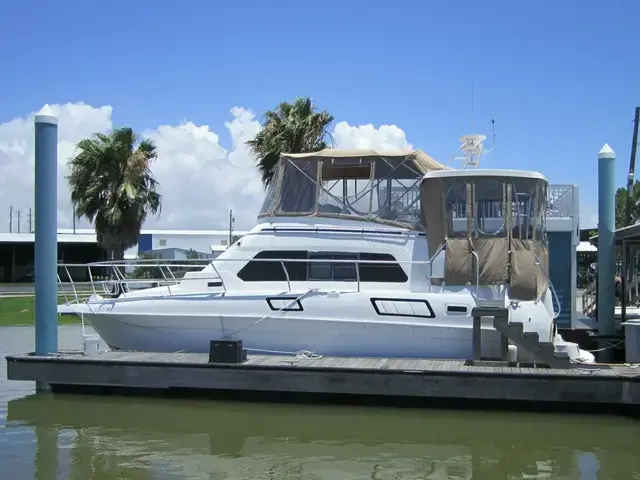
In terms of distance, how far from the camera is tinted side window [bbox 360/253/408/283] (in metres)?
10.9

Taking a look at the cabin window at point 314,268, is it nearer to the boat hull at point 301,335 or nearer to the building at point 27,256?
the boat hull at point 301,335

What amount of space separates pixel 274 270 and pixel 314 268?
0.63 metres

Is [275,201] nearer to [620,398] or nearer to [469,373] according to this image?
[469,373]

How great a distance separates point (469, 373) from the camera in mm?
9344

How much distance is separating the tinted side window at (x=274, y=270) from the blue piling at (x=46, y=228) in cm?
287

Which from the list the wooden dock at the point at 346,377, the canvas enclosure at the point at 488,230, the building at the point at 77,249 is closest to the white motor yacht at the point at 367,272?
the canvas enclosure at the point at 488,230

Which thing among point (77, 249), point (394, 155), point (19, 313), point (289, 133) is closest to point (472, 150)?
point (394, 155)

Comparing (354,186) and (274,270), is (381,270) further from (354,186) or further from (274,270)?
(274,270)

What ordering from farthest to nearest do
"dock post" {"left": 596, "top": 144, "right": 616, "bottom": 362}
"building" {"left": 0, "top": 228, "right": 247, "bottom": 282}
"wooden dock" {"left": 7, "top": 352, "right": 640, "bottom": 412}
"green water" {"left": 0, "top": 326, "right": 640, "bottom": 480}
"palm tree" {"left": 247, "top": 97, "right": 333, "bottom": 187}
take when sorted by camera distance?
"building" {"left": 0, "top": 228, "right": 247, "bottom": 282}
"palm tree" {"left": 247, "top": 97, "right": 333, "bottom": 187}
"dock post" {"left": 596, "top": 144, "right": 616, "bottom": 362}
"wooden dock" {"left": 7, "top": 352, "right": 640, "bottom": 412}
"green water" {"left": 0, "top": 326, "right": 640, "bottom": 480}

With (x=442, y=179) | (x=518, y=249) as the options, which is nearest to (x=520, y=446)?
(x=518, y=249)

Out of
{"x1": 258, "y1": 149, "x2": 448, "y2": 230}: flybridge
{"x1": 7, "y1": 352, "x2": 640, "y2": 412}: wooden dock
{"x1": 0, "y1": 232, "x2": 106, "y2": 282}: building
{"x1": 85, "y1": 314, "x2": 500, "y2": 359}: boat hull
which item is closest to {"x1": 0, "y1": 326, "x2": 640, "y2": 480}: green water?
{"x1": 7, "y1": 352, "x2": 640, "y2": 412}: wooden dock

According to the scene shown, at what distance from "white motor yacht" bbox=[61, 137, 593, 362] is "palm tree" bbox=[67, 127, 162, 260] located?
11260mm

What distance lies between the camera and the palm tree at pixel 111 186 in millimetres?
22453

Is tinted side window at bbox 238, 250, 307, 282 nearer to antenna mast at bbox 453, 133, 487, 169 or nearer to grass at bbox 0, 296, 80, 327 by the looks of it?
antenna mast at bbox 453, 133, 487, 169
